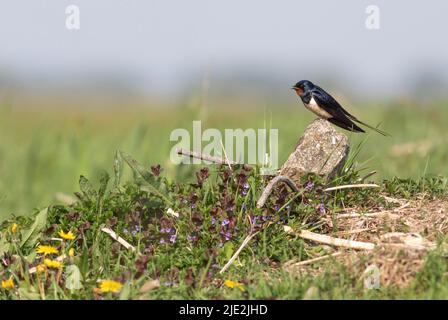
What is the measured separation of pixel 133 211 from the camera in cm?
539

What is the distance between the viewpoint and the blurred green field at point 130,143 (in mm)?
9547

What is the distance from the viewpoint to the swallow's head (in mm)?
7188

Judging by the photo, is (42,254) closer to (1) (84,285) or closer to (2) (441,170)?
(1) (84,285)

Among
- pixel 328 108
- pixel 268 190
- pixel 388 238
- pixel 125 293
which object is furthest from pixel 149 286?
pixel 328 108

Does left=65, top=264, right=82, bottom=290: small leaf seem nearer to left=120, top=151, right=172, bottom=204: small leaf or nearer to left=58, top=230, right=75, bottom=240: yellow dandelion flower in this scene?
left=58, top=230, right=75, bottom=240: yellow dandelion flower

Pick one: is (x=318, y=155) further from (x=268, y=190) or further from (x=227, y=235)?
(x=227, y=235)

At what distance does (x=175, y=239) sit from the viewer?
5.16 metres

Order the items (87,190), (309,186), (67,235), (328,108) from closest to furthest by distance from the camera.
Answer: (67,235) → (309,186) → (87,190) → (328,108)

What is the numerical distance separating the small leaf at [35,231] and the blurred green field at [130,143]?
249cm

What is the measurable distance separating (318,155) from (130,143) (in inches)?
135

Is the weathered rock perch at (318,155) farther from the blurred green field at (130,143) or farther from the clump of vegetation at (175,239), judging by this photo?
the blurred green field at (130,143)
